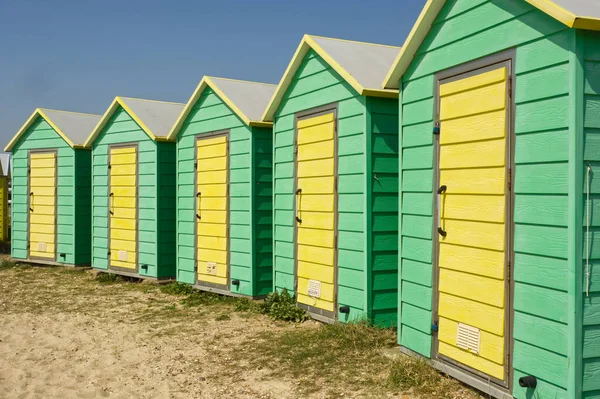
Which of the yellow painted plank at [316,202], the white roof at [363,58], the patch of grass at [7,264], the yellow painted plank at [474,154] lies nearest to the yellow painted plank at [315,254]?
the yellow painted plank at [316,202]

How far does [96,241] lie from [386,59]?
8.14 meters

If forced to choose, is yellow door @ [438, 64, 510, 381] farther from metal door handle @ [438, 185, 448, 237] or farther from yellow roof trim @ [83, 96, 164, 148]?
yellow roof trim @ [83, 96, 164, 148]

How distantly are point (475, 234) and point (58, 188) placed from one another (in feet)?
38.3

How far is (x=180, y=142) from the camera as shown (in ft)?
39.1

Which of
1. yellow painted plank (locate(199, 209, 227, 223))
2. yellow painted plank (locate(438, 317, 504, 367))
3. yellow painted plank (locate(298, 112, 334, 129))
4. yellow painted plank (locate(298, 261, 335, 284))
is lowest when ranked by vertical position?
yellow painted plank (locate(438, 317, 504, 367))

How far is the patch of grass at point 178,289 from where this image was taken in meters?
11.5

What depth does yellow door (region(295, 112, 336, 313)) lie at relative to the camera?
8.45m

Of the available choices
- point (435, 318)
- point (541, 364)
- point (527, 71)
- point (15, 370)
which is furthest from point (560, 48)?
point (15, 370)

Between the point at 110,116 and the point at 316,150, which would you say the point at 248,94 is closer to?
the point at 316,150

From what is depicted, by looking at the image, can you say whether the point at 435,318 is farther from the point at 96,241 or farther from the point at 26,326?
the point at 96,241

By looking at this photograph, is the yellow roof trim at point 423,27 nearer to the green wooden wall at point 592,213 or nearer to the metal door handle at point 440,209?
the green wooden wall at point 592,213

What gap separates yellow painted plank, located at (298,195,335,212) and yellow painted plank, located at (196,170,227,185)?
2.11m

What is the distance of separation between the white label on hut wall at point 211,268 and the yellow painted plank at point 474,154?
19.3 feet

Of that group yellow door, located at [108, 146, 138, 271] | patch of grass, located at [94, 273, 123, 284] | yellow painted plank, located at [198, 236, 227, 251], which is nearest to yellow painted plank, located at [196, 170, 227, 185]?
yellow painted plank, located at [198, 236, 227, 251]
